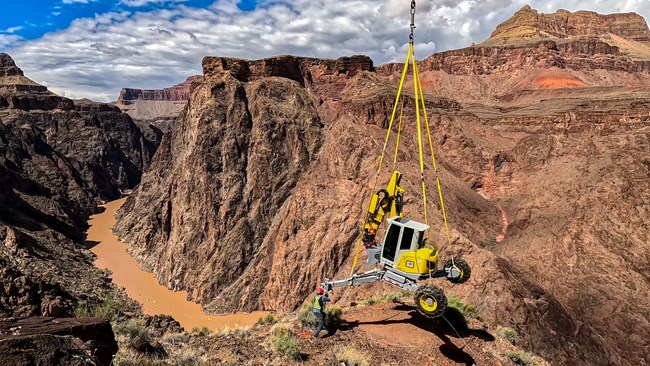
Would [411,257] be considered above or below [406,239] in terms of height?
below

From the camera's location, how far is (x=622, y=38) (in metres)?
143

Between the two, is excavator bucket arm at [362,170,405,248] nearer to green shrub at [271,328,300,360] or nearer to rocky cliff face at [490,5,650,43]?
green shrub at [271,328,300,360]

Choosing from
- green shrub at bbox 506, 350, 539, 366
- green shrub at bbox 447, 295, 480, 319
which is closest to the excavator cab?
green shrub at bbox 447, 295, 480, 319

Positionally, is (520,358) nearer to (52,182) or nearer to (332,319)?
(332,319)

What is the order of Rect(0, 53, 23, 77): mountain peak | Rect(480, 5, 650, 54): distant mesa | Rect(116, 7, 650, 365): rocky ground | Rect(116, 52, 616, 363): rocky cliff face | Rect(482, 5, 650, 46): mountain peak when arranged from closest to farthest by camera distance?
1. Rect(116, 7, 650, 365): rocky ground
2. Rect(116, 52, 616, 363): rocky cliff face
3. Rect(0, 53, 23, 77): mountain peak
4. Rect(480, 5, 650, 54): distant mesa
5. Rect(482, 5, 650, 46): mountain peak

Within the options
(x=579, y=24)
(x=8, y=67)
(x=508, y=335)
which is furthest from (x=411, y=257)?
(x=579, y=24)

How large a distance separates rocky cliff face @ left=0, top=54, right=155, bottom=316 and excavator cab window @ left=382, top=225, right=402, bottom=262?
17518 mm

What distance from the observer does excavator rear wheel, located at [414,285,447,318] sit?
1080 cm

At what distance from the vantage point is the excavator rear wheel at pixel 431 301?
10797mm

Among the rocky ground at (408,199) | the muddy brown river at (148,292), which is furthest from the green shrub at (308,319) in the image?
the muddy brown river at (148,292)

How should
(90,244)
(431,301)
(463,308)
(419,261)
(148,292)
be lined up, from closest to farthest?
(431,301)
(419,261)
(463,308)
(148,292)
(90,244)

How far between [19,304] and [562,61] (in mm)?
125581

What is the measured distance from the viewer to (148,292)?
43.1 meters

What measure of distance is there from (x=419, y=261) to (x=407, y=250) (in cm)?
52
